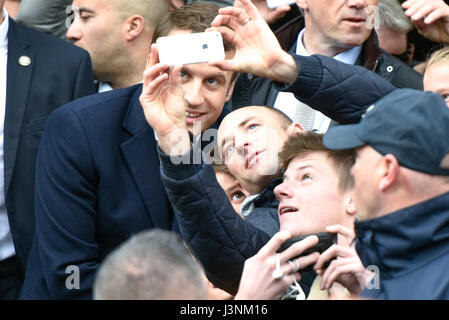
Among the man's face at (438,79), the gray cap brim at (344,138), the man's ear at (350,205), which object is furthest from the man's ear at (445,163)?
the man's face at (438,79)

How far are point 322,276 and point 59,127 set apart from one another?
4.68 feet

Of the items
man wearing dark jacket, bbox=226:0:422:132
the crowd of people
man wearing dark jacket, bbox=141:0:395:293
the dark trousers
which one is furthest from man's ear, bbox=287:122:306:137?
the dark trousers

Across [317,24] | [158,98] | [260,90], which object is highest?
[158,98]

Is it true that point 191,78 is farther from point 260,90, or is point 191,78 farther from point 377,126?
point 377,126

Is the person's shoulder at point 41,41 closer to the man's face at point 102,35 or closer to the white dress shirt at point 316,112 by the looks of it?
the man's face at point 102,35

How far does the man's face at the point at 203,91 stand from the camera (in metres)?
4.12

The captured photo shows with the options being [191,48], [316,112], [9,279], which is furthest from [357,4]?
[9,279]

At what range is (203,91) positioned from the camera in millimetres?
4164

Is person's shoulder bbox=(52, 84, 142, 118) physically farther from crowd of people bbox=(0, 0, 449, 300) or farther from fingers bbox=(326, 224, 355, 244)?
fingers bbox=(326, 224, 355, 244)

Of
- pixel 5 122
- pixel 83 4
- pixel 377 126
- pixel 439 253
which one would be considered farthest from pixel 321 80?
pixel 83 4

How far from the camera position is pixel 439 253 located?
110 inches

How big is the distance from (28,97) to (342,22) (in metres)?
1.72

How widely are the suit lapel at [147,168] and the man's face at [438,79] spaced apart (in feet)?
4.27

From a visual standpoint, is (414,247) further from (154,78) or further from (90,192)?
(90,192)
